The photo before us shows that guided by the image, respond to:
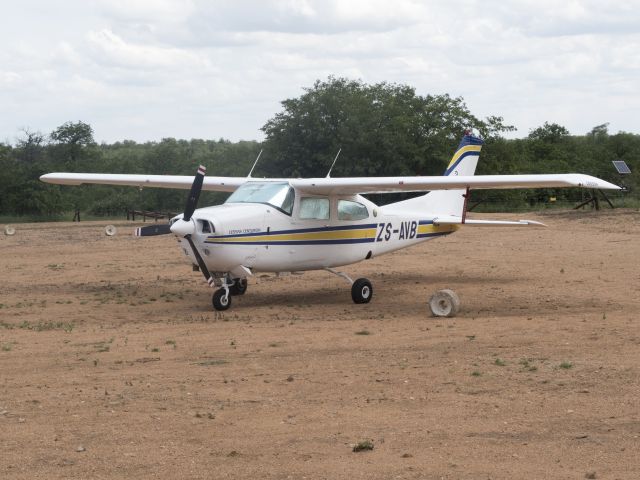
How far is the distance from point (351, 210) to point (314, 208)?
3.15ft

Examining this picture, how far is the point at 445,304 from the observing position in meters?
14.9

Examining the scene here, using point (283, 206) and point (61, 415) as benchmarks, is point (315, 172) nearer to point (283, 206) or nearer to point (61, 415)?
point (283, 206)

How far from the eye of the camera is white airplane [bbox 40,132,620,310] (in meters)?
15.4

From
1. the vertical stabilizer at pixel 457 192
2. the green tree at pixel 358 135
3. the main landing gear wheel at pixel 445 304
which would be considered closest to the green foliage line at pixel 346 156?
the green tree at pixel 358 135

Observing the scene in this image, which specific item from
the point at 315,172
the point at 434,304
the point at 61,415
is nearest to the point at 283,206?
the point at 434,304

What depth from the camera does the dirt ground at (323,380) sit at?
7477 millimetres

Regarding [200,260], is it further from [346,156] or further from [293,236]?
[346,156]

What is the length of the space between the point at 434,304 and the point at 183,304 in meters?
4.85

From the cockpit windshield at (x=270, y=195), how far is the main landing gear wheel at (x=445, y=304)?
10.9ft

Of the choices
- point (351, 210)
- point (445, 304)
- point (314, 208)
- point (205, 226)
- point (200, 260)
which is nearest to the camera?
point (445, 304)

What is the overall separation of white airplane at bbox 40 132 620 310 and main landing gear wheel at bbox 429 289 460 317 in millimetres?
2359

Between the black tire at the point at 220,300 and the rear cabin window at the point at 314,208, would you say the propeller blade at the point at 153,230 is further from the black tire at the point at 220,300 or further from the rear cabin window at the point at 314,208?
the rear cabin window at the point at 314,208

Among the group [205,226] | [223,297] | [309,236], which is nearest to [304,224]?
[309,236]

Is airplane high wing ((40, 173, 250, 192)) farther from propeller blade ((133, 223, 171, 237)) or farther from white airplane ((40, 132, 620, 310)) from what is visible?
propeller blade ((133, 223, 171, 237))
